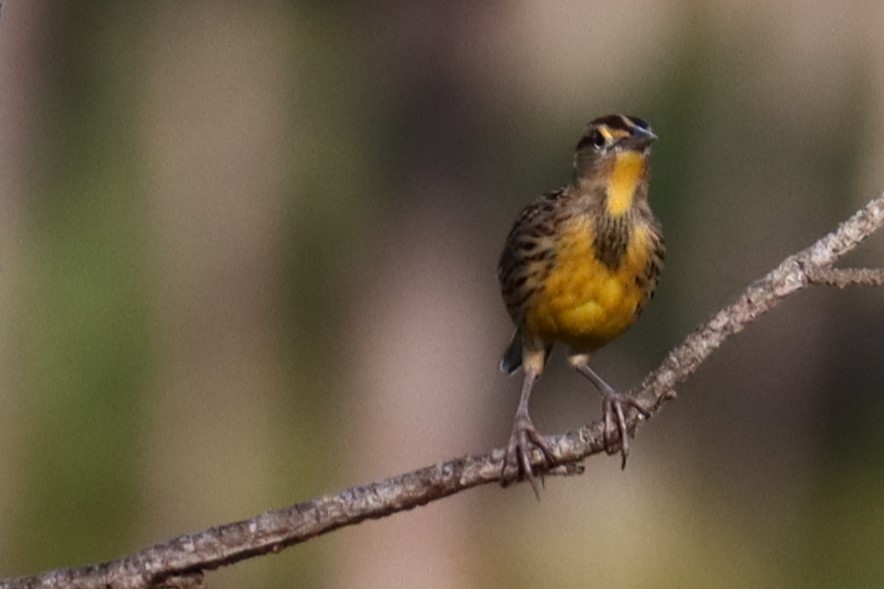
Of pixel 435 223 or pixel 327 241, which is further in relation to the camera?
pixel 327 241

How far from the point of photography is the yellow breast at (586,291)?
4297mm


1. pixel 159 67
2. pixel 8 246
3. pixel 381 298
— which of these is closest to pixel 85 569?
pixel 381 298

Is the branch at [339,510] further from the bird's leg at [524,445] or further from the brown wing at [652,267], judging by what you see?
the brown wing at [652,267]

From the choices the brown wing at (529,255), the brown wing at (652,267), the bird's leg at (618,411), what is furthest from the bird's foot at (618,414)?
the brown wing at (529,255)

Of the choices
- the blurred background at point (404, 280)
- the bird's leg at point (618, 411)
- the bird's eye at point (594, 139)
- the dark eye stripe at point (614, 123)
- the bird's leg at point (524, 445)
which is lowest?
the blurred background at point (404, 280)

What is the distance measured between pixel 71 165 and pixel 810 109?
6035 millimetres

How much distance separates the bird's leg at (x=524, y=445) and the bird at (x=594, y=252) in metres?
0.01

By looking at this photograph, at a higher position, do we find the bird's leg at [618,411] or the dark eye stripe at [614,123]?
the dark eye stripe at [614,123]

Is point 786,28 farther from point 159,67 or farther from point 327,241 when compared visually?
point 159,67

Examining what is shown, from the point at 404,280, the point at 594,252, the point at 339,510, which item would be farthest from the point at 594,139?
the point at 404,280

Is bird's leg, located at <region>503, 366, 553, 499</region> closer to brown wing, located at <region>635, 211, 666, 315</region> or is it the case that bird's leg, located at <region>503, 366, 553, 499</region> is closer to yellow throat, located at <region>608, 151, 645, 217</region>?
brown wing, located at <region>635, 211, 666, 315</region>

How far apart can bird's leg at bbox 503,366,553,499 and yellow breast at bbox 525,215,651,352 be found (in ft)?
0.79

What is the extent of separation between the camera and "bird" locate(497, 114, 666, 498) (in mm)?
4312

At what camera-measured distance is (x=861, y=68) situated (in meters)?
14.5
